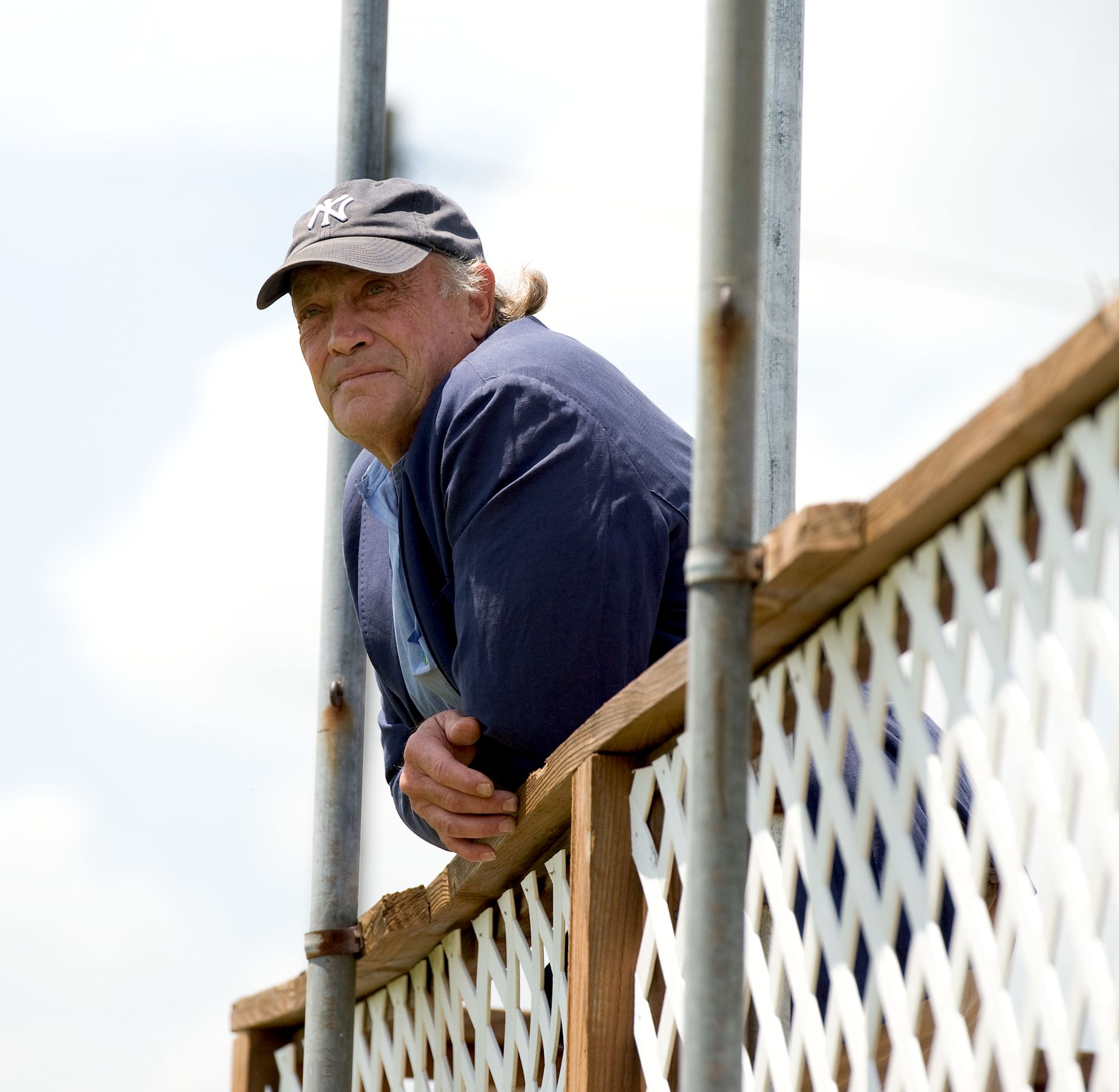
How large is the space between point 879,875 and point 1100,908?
1181mm

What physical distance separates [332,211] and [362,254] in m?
0.18

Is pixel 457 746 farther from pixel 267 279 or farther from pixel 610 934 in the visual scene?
pixel 267 279

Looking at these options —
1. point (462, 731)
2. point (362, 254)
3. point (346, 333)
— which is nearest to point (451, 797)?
point (462, 731)

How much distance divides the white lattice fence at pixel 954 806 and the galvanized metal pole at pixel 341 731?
5.13 ft

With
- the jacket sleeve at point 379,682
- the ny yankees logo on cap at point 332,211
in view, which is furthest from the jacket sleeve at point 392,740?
the ny yankees logo on cap at point 332,211

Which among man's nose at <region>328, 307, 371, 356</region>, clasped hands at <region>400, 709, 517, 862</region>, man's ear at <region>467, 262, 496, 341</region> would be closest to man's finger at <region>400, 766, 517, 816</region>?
clasped hands at <region>400, 709, 517, 862</region>

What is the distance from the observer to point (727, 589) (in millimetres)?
1877

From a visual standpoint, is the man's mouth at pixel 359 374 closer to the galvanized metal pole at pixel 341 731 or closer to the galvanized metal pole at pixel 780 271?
the galvanized metal pole at pixel 341 731

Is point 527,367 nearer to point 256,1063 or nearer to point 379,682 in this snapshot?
point 379,682

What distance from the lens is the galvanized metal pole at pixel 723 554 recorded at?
1776 mm

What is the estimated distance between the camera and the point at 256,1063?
169 inches

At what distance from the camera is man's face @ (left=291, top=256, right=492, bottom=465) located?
3600 millimetres

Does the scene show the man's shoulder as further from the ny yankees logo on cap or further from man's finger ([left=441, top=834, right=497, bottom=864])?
man's finger ([left=441, top=834, right=497, bottom=864])

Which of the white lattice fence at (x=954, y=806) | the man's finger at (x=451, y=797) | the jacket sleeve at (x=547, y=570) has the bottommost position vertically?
the white lattice fence at (x=954, y=806)
